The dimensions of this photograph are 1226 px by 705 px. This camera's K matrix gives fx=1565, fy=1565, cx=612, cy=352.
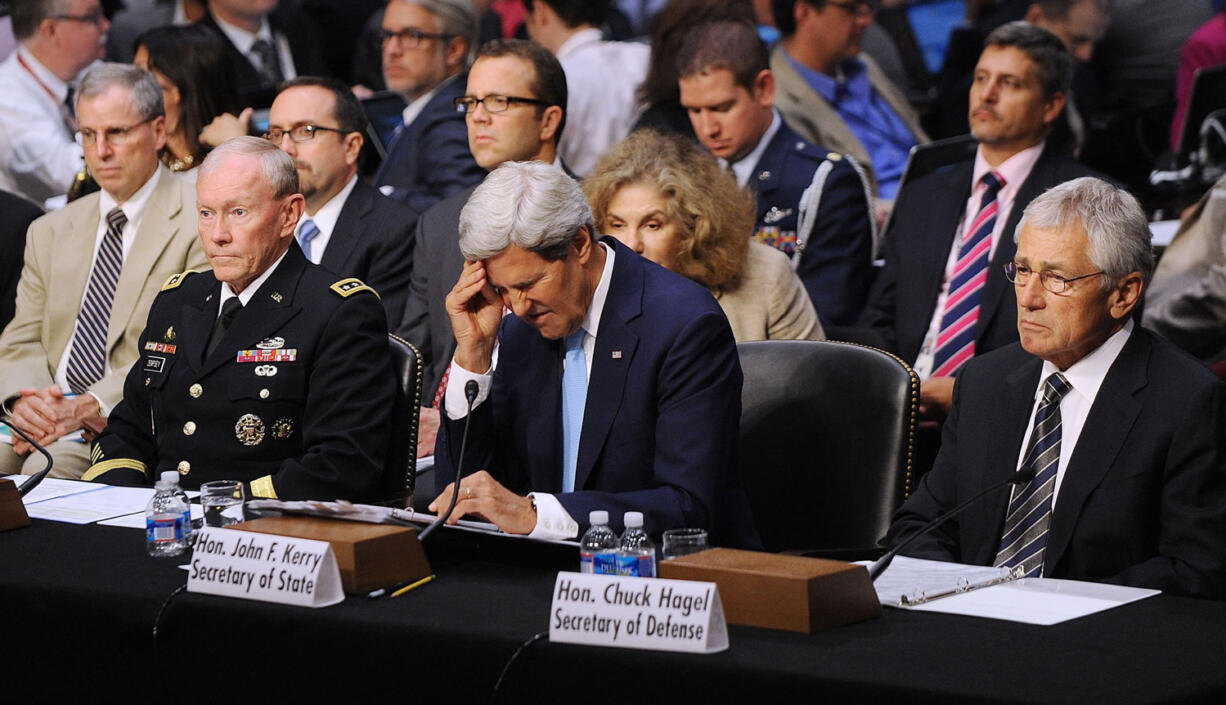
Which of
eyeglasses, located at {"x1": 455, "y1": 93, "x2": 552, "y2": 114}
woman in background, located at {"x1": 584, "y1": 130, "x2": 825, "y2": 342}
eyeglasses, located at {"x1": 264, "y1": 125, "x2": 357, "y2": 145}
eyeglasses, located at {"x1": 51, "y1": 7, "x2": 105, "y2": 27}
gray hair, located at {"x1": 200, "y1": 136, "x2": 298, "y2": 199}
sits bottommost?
woman in background, located at {"x1": 584, "y1": 130, "x2": 825, "y2": 342}

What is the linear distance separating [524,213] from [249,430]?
3.41ft

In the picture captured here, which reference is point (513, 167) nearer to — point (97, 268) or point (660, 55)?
point (97, 268)

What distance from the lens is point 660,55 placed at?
5.71m

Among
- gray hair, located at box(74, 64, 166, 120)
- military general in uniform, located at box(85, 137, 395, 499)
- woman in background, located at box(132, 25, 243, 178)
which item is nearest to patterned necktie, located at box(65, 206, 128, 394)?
gray hair, located at box(74, 64, 166, 120)

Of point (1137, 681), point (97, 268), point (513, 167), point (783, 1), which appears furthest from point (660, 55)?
point (1137, 681)

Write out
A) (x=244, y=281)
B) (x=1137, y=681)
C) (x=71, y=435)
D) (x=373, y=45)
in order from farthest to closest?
(x=373, y=45)
(x=71, y=435)
(x=244, y=281)
(x=1137, y=681)

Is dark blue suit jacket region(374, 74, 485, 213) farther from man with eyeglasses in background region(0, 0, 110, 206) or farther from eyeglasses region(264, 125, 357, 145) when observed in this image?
man with eyeglasses in background region(0, 0, 110, 206)

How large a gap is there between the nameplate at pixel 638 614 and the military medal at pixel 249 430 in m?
1.56

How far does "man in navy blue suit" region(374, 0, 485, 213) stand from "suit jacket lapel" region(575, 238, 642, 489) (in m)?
2.34

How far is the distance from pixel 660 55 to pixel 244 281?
2.47 meters

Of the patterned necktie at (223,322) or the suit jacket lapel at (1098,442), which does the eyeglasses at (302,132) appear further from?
the suit jacket lapel at (1098,442)

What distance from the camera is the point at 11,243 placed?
17.1ft

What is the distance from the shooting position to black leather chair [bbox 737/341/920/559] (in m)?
3.32

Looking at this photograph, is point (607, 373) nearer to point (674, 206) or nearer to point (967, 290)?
point (674, 206)
